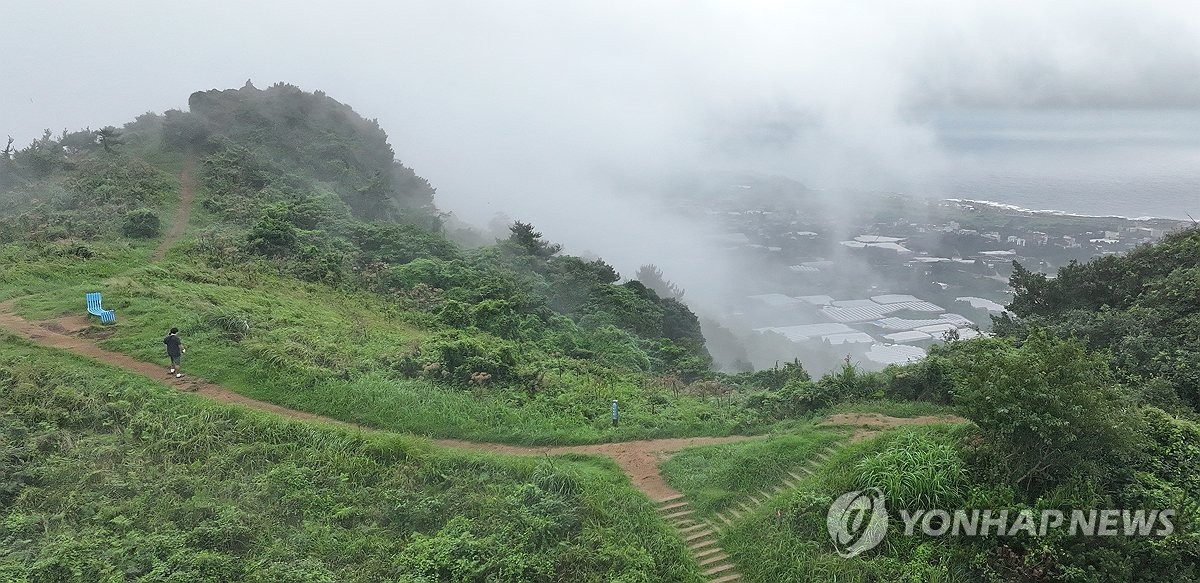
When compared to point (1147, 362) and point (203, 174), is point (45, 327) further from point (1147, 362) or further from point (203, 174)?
point (1147, 362)

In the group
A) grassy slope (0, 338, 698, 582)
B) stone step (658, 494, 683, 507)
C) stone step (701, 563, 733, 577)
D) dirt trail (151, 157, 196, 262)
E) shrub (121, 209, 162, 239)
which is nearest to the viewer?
grassy slope (0, 338, 698, 582)

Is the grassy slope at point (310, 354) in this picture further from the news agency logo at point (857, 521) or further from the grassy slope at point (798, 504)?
the news agency logo at point (857, 521)

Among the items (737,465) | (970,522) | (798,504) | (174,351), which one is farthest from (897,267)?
(174,351)

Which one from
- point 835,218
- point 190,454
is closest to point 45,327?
point 190,454

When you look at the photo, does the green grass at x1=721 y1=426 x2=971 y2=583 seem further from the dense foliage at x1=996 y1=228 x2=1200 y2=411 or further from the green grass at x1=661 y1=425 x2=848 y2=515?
the dense foliage at x1=996 y1=228 x2=1200 y2=411

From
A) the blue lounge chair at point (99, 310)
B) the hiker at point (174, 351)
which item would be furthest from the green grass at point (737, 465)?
the blue lounge chair at point (99, 310)

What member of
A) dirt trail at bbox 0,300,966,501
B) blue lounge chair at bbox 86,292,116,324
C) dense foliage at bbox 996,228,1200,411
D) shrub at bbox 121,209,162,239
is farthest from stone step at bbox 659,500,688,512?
shrub at bbox 121,209,162,239

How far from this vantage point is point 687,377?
22.8 m

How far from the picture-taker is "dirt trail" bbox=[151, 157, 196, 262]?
983 inches

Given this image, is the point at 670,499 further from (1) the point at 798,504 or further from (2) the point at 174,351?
(2) the point at 174,351

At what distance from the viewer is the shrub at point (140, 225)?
2550 cm

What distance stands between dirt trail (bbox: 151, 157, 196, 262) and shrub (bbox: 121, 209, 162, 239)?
55 cm

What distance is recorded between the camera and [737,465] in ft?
41.6

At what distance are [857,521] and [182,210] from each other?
32358 millimetres
